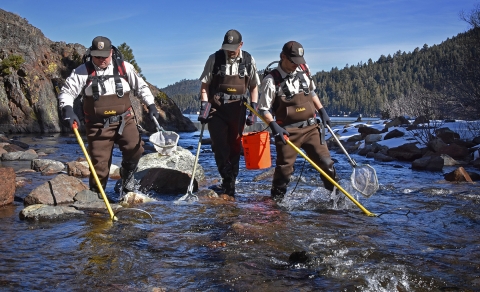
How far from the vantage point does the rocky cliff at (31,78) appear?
104 feet

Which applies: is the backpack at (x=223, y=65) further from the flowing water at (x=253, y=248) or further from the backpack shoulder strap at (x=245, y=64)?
the flowing water at (x=253, y=248)

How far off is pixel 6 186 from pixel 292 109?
14.0 ft

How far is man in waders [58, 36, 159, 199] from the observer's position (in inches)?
244

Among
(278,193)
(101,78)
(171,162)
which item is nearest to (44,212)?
(101,78)

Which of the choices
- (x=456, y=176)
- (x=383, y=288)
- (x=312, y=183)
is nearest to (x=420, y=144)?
(x=456, y=176)

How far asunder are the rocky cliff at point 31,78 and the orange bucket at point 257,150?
28.2 m

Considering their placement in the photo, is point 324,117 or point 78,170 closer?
point 324,117

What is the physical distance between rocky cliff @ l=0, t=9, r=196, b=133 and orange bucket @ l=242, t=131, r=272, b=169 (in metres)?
28.2

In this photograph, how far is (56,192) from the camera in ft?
22.6

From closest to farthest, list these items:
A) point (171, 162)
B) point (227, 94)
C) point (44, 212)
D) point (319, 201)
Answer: point (44, 212), point (227, 94), point (319, 201), point (171, 162)

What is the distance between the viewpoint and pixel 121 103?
21.1 ft

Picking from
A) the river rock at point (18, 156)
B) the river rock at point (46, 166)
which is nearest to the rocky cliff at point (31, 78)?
the river rock at point (18, 156)

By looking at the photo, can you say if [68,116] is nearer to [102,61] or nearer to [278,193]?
[102,61]

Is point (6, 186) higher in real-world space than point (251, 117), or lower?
lower
